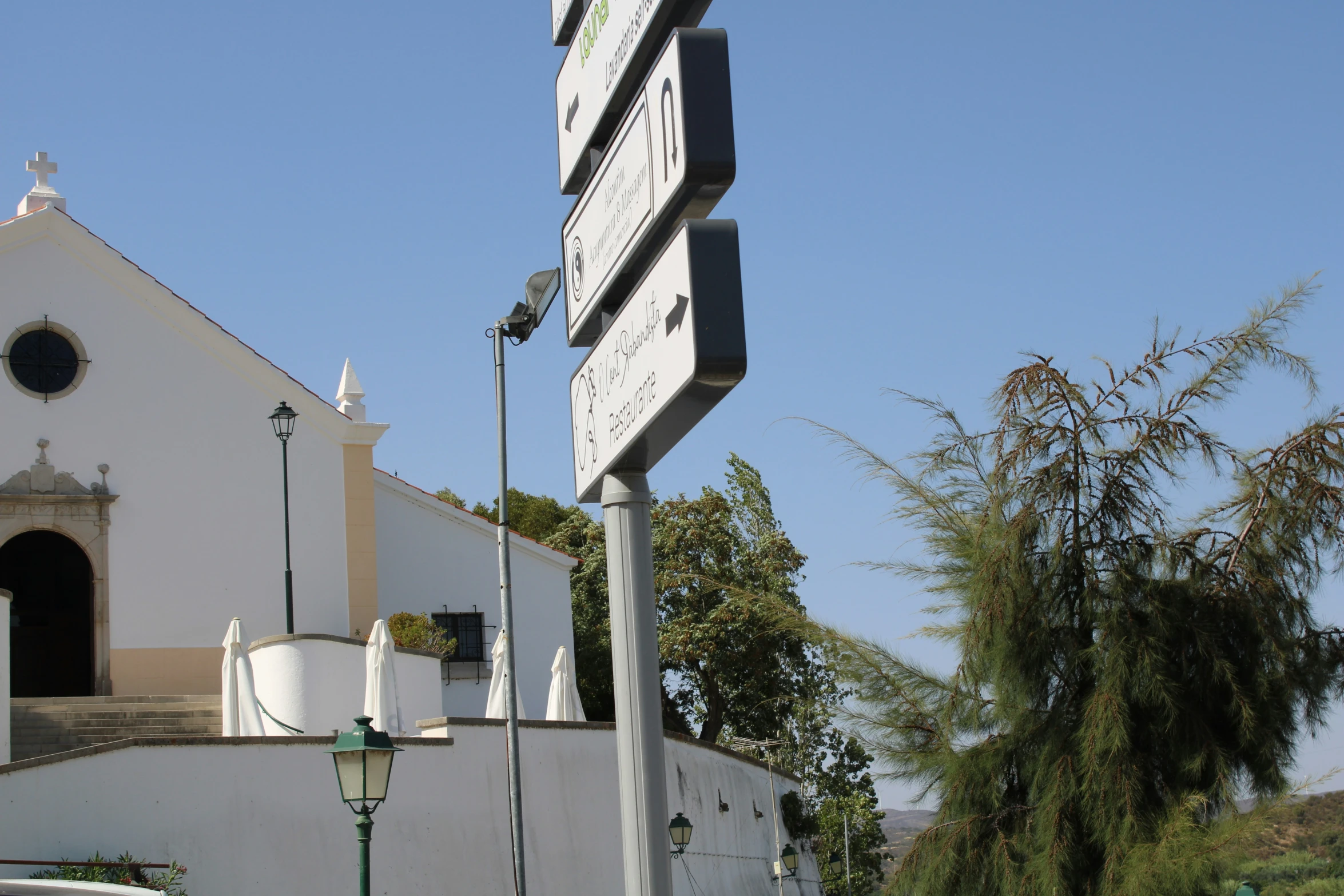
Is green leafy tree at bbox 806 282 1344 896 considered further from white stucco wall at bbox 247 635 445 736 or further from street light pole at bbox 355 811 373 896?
white stucco wall at bbox 247 635 445 736

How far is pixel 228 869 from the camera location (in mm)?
14594

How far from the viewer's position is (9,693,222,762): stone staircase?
57.0 ft

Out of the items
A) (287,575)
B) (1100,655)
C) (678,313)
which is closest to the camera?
(678,313)

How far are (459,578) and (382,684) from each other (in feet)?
35.1

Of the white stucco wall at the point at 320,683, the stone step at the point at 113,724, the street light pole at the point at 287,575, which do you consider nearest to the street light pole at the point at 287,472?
the street light pole at the point at 287,575

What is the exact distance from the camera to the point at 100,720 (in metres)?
18.2

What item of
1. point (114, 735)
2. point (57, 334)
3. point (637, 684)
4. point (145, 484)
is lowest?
point (637, 684)

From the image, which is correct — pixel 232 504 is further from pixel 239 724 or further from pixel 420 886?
pixel 420 886

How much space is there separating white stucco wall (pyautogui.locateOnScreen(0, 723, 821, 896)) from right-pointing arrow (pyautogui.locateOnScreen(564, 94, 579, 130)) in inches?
465

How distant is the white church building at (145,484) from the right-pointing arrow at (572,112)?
19.9 m

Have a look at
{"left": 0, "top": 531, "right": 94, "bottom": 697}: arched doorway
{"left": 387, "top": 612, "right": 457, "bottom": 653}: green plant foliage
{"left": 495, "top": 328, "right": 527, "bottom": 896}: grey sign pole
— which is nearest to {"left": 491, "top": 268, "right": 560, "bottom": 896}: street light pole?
{"left": 495, "top": 328, "right": 527, "bottom": 896}: grey sign pole

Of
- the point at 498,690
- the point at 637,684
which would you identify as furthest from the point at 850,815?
the point at 637,684

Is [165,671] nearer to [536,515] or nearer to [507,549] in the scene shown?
[507,549]

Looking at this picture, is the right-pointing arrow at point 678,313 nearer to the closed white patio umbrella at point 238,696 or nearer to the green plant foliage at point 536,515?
the closed white patio umbrella at point 238,696
